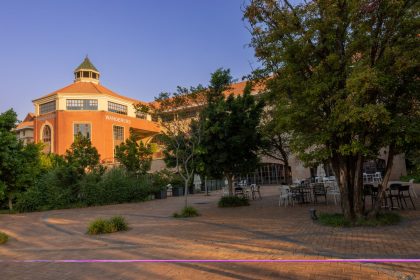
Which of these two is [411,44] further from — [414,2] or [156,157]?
[156,157]

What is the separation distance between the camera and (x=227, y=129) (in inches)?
570

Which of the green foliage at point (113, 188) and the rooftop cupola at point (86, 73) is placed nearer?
the green foliage at point (113, 188)

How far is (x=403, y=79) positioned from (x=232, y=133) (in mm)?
7414

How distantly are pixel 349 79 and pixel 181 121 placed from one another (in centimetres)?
809

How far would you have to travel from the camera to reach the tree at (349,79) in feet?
26.7

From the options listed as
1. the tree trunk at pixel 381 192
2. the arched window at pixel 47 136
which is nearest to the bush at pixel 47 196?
the tree trunk at pixel 381 192

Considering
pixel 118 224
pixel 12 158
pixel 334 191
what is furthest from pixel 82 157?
pixel 334 191

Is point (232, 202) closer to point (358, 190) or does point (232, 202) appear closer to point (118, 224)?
point (118, 224)

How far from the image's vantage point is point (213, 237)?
8516 millimetres

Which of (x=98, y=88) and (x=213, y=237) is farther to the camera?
(x=98, y=88)

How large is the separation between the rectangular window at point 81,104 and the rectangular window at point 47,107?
2844 millimetres

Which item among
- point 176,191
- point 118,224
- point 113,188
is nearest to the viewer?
point 118,224

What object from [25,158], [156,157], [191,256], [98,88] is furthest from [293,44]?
[98,88]

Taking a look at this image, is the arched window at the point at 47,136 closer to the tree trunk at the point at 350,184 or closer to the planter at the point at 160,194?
the planter at the point at 160,194
